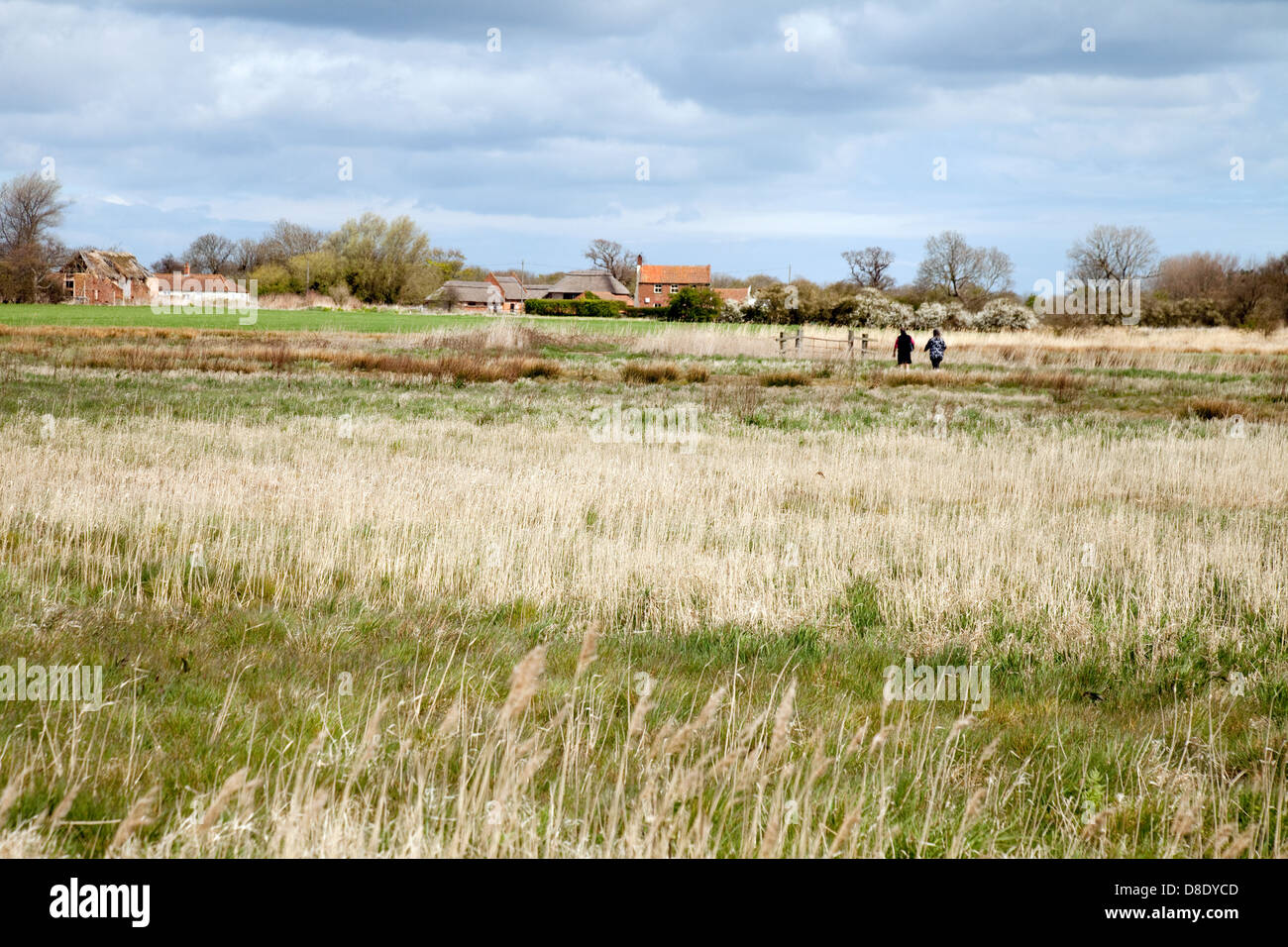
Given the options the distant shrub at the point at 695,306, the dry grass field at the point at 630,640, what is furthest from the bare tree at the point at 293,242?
the dry grass field at the point at 630,640

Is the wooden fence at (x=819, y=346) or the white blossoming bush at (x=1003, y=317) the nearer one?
the wooden fence at (x=819, y=346)

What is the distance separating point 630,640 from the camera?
6844mm

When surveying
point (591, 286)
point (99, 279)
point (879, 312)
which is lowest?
point (879, 312)

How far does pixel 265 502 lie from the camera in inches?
424

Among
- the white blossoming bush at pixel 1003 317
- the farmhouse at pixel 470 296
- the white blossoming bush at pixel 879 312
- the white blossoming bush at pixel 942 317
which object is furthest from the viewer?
the farmhouse at pixel 470 296

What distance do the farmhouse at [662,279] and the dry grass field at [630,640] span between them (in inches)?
5159

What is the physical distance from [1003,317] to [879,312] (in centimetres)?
872

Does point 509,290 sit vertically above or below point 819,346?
above

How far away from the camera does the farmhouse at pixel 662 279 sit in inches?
5773

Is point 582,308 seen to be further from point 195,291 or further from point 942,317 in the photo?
point 942,317

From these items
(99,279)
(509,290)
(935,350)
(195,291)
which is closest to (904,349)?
(935,350)

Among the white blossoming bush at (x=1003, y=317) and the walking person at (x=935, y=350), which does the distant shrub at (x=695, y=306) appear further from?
the walking person at (x=935, y=350)

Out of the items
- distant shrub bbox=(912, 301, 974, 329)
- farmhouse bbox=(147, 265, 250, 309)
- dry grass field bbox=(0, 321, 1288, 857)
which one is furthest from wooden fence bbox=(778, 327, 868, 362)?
farmhouse bbox=(147, 265, 250, 309)
